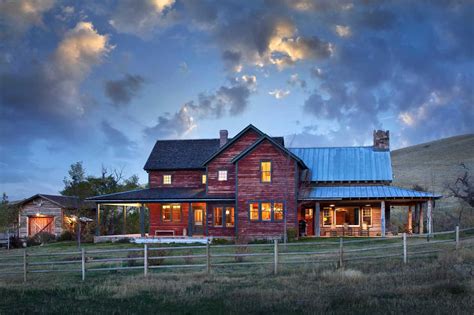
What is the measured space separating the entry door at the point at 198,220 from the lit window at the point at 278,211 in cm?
709

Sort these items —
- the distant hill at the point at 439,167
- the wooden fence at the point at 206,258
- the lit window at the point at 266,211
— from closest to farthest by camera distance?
the wooden fence at the point at 206,258, the lit window at the point at 266,211, the distant hill at the point at 439,167

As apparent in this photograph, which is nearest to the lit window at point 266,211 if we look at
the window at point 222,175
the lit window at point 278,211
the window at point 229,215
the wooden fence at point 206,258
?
the lit window at point 278,211

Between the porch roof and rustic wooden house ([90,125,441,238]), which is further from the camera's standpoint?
the porch roof

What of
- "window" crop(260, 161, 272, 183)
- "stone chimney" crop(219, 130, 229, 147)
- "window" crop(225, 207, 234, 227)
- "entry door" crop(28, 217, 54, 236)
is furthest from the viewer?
"entry door" crop(28, 217, 54, 236)

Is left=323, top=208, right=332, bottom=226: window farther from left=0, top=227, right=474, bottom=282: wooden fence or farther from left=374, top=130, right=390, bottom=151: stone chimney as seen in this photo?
left=0, top=227, right=474, bottom=282: wooden fence

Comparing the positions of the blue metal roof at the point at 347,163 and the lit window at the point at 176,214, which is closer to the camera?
the blue metal roof at the point at 347,163

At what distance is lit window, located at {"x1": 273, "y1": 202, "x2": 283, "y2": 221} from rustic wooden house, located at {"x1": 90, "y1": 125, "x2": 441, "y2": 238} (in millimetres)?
75

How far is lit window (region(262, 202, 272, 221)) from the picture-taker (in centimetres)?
4125

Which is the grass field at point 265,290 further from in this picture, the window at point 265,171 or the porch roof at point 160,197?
the porch roof at point 160,197

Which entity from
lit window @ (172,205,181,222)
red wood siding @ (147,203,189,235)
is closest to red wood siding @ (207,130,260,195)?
red wood siding @ (147,203,189,235)

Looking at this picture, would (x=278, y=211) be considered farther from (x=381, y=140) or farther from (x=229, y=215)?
(x=381, y=140)

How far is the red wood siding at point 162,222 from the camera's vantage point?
151ft

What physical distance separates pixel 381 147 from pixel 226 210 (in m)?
14.8

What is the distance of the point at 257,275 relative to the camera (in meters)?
20.5
